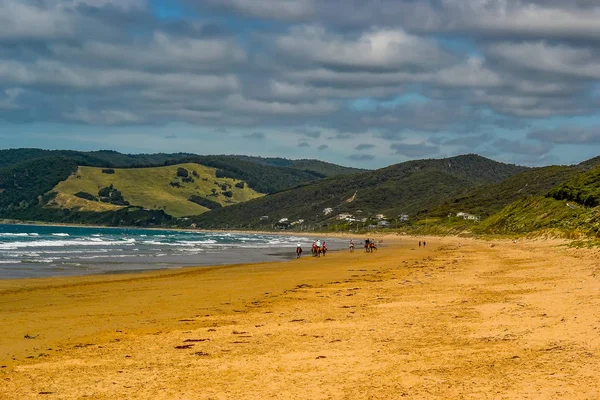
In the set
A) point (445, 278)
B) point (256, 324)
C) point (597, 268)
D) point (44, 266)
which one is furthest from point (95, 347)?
point (44, 266)

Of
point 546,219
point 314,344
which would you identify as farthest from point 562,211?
point 314,344

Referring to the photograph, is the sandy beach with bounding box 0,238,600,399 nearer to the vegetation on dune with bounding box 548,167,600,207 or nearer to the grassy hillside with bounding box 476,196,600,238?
the grassy hillside with bounding box 476,196,600,238

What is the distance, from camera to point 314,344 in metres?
14.1

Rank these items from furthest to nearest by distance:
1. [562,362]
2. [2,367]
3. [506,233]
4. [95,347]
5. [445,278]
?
[506,233]
[445,278]
[95,347]
[2,367]
[562,362]

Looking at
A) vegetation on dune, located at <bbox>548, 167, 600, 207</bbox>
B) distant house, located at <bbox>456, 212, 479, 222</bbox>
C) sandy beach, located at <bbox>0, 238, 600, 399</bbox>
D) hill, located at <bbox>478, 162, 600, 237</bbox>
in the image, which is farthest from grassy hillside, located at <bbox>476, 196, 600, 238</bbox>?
distant house, located at <bbox>456, 212, 479, 222</bbox>

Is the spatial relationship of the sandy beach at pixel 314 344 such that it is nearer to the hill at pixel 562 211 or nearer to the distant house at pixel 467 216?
the hill at pixel 562 211

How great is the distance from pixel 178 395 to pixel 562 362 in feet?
20.8

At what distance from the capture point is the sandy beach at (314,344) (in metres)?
10.4

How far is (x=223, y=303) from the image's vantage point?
23.1m

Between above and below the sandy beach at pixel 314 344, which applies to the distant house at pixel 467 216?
above

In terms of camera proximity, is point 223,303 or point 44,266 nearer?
point 223,303

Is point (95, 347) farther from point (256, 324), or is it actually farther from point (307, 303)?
point (307, 303)

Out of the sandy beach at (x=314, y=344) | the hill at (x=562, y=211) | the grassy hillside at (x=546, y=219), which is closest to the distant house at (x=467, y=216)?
the grassy hillside at (x=546, y=219)

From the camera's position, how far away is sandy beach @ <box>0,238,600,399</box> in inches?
409
